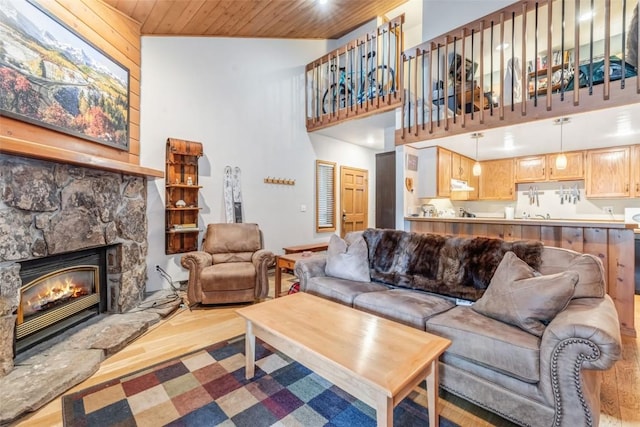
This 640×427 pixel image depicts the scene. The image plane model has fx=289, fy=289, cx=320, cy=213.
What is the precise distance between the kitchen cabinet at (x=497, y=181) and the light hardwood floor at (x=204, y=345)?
2.66 m

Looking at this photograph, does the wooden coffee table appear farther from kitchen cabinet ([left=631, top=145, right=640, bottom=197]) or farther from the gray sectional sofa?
kitchen cabinet ([left=631, top=145, right=640, bottom=197])

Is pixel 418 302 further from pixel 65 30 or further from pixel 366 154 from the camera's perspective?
pixel 366 154

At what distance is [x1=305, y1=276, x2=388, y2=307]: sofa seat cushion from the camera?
2438mm

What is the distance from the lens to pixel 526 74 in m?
2.95

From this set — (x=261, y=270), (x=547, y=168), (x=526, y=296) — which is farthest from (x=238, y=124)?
(x=547, y=168)

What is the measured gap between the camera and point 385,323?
5.63ft

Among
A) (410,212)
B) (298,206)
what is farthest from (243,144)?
(410,212)

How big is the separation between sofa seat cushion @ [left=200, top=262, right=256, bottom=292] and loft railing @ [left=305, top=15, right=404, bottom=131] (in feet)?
9.59

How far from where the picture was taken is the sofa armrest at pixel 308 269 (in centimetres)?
291

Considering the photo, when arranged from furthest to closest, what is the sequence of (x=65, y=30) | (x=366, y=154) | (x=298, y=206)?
(x=366, y=154)
(x=298, y=206)
(x=65, y=30)

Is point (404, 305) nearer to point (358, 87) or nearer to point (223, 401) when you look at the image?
point (223, 401)

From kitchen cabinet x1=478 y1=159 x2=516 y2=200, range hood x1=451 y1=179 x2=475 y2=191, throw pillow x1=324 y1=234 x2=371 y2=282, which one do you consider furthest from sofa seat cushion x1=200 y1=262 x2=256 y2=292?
kitchen cabinet x1=478 y1=159 x2=516 y2=200

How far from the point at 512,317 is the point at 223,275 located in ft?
8.59

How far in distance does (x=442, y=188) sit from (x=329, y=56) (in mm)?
2922
